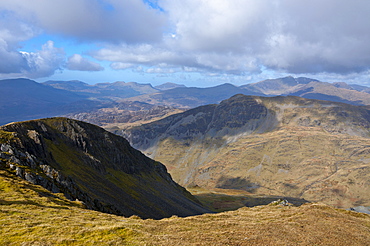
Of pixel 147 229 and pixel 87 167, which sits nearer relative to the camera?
pixel 147 229

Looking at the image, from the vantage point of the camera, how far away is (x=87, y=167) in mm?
122812

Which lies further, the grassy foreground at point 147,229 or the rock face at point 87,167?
the rock face at point 87,167

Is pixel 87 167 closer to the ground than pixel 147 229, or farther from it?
closer to the ground

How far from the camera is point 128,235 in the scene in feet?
117

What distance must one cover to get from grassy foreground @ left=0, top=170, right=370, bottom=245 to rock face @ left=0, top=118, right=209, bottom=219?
20209 millimetres

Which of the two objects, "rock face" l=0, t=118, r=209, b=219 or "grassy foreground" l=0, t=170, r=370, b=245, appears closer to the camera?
"grassy foreground" l=0, t=170, r=370, b=245

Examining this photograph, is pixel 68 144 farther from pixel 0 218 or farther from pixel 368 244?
pixel 368 244

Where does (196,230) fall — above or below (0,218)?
below

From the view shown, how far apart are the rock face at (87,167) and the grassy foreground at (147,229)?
20209 millimetres

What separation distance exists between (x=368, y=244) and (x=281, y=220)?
1583 cm

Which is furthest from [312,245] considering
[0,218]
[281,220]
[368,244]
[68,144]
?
[68,144]

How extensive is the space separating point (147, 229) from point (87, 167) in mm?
93057

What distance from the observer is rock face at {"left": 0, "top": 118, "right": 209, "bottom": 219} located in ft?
251

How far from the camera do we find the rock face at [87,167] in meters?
76.5
